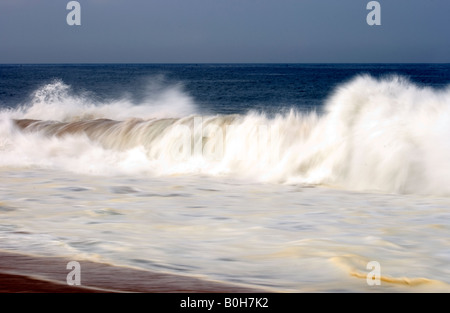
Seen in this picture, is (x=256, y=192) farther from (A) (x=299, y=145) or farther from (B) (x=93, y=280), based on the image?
(B) (x=93, y=280)

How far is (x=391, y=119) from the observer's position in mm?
9359

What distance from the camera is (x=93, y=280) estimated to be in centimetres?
373

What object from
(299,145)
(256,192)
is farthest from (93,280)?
(299,145)

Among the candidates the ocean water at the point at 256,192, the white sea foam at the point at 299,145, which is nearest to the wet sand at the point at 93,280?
the ocean water at the point at 256,192

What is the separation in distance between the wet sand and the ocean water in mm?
197

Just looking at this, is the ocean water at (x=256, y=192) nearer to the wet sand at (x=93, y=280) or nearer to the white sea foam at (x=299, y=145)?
the white sea foam at (x=299, y=145)

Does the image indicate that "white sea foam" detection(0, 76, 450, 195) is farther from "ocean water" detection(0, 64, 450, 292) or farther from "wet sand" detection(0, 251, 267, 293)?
"wet sand" detection(0, 251, 267, 293)

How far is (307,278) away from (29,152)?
8.91 metres

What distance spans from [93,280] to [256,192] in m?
4.34

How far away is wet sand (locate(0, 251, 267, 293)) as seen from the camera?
3516 mm

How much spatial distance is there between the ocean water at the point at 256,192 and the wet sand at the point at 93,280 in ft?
0.65

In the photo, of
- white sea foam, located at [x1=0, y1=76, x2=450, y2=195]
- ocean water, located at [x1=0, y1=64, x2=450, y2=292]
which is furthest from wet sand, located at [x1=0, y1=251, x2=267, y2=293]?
white sea foam, located at [x1=0, y1=76, x2=450, y2=195]

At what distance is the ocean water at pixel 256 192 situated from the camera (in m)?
4.48

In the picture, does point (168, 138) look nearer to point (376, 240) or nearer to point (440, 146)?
point (440, 146)
